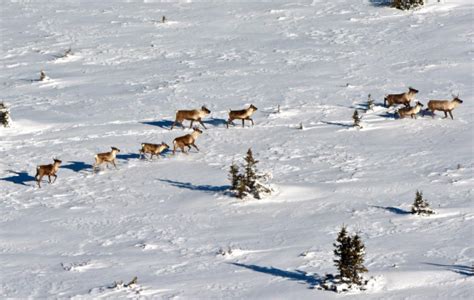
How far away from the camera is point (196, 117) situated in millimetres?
24156

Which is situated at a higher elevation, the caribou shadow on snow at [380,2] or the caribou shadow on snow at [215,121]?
the caribou shadow on snow at [380,2]

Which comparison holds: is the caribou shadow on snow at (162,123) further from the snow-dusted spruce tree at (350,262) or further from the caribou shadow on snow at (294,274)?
the snow-dusted spruce tree at (350,262)

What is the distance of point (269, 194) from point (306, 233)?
253 cm

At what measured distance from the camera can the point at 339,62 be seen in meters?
29.4

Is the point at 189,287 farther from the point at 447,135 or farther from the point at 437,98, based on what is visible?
the point at 437,98

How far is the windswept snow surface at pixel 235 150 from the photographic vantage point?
48.6 ft

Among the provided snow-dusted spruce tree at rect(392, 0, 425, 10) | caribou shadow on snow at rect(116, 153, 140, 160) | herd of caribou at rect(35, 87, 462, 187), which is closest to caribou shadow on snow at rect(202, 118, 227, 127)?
herd of caribou at rect(35, 87, 462, 187)

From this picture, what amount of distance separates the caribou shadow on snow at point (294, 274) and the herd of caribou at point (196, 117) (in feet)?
25.6

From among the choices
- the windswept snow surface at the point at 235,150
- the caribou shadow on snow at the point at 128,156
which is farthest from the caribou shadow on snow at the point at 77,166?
the caribou shadow on snow at the point at 128,156

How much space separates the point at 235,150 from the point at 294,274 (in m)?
8.34

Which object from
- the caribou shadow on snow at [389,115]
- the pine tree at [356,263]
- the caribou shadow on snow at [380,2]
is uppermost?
the caribou shadow on snow at [380,2]

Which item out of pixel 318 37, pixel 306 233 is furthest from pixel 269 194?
pixel 318 37

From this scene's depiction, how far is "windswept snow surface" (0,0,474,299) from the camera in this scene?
14828 mm

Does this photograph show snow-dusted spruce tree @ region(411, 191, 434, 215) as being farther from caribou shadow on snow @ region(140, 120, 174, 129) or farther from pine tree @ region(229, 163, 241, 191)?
caribou shadow on snow @ region(140, 120, 174, 129)
